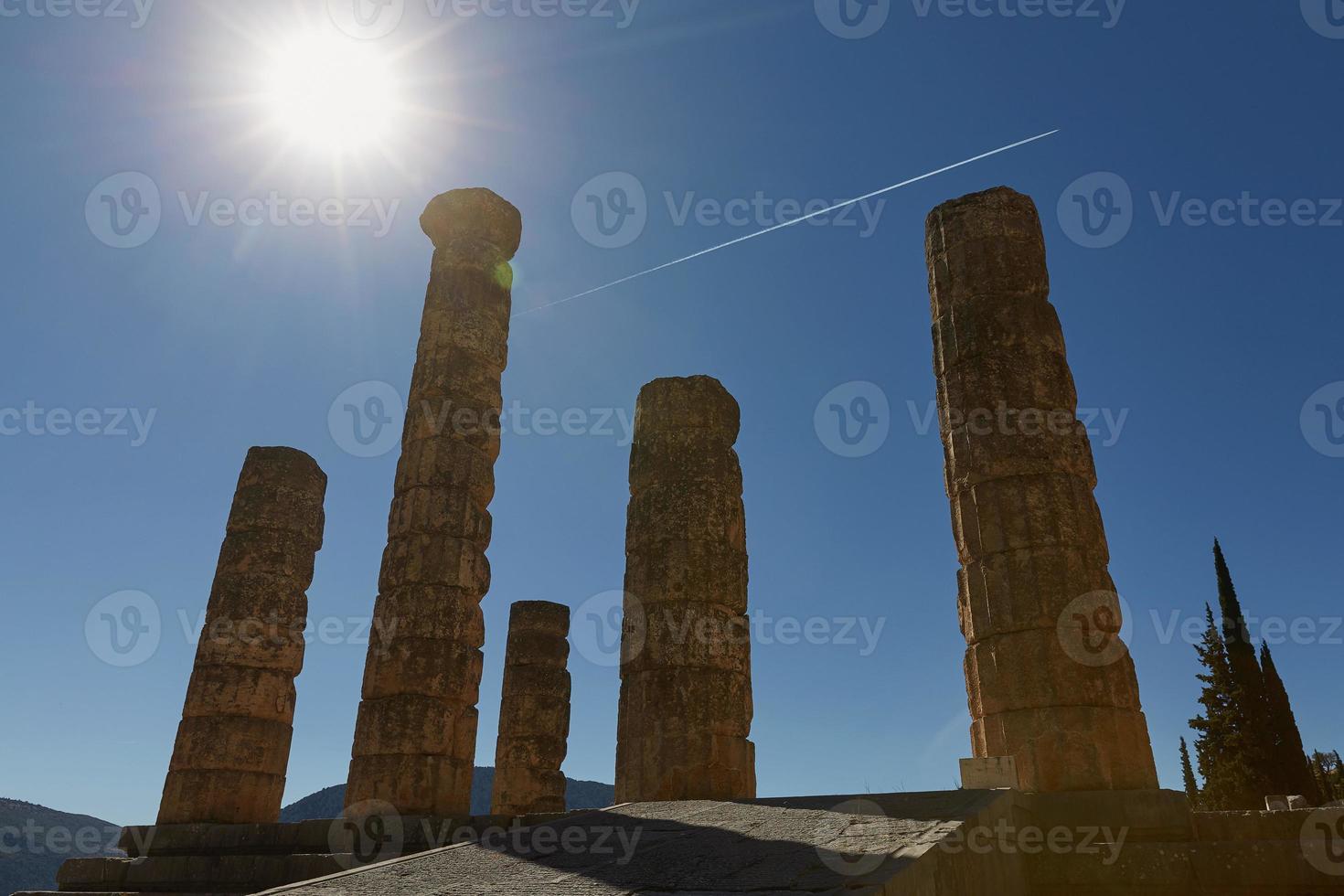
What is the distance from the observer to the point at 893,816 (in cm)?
525

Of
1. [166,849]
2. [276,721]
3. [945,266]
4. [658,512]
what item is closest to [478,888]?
[658,512]

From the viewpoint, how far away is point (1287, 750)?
24.8m

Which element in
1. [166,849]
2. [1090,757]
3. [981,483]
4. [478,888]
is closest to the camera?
[478,888]

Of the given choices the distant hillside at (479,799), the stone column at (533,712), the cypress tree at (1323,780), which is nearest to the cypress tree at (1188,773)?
the cypress tree at (1323,780)

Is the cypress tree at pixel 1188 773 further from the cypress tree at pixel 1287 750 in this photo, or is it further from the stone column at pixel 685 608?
the stone column at pixel 685 608

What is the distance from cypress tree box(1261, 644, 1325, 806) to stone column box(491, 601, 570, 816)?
66.2ft

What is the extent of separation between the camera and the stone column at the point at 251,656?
1239 centimetres

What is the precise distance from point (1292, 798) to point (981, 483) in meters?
5.73

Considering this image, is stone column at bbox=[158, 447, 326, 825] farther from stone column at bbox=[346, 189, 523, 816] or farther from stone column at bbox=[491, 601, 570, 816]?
stone column at bbox=[491, 601, 570, 816]

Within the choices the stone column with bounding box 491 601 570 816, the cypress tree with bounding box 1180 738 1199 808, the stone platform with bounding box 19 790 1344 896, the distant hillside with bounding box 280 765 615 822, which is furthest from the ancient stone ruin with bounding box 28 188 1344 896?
the distant hillside with bounding box 280 765 615 822

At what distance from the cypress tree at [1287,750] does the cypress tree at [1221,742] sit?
0.81 metres

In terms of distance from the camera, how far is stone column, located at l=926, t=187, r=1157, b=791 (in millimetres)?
8062

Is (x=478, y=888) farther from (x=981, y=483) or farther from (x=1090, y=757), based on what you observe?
(x=981, y=483)

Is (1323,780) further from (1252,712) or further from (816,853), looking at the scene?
(816,853)
